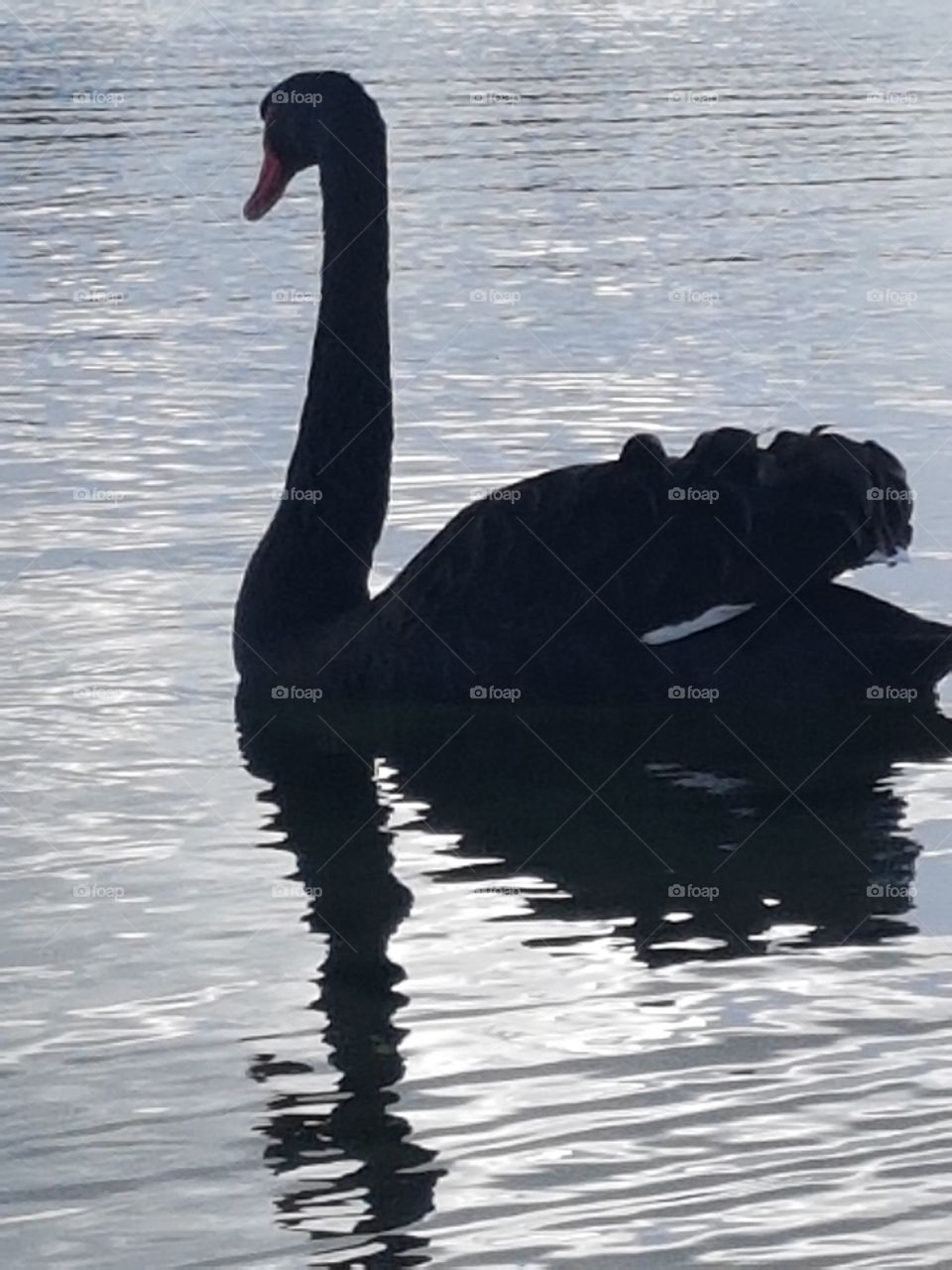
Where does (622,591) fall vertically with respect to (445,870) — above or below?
above

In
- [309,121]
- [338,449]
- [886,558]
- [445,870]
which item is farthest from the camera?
[309,121]

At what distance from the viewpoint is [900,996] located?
4723mm

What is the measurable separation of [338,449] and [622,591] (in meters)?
0.95

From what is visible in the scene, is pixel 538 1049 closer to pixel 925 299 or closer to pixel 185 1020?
pixel 185 1020

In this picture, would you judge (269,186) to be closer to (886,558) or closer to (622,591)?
(622,591)

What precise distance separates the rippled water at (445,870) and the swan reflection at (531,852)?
1 centimetres

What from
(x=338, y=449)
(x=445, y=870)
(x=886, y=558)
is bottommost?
(x=445, y=870)

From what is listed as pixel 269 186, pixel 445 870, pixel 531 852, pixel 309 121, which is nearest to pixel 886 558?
pixel 531 852

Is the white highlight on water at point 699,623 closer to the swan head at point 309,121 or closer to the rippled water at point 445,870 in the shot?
the rippled water at point 445,870

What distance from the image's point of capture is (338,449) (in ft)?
22.8

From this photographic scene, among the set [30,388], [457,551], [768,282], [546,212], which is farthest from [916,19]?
[457,551]

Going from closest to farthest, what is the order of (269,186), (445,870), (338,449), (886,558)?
(445,870) → (886,558) → (338,449) → (269,186)

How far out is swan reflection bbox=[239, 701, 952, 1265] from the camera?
4.18 m

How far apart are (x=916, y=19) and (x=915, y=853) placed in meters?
24.6
